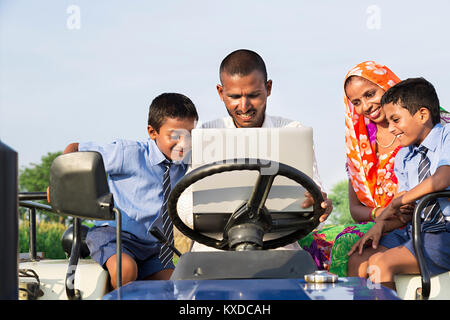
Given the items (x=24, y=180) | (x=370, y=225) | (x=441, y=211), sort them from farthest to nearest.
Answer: (x=24, y=180), (x=370, y=225), (x=441, y=211)

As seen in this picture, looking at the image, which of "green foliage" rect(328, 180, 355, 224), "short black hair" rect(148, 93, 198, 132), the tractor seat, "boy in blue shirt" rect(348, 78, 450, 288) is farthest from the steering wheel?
"green foliage" rect(328, 180, 355, 224)

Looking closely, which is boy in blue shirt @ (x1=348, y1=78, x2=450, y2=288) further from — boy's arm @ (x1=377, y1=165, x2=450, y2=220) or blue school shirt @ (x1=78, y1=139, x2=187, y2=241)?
blue school shirt @ (x1=78, y1=139, x2=187, y2=241)

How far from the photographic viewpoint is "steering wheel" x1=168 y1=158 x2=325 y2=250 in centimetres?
204

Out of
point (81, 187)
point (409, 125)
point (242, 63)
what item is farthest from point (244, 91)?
point (81, 187)

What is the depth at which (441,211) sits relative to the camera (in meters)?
3.02

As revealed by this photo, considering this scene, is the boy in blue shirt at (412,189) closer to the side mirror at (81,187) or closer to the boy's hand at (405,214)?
the boy's hand at (405,214)

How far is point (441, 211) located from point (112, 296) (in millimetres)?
2037

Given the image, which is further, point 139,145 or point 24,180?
point 24,180

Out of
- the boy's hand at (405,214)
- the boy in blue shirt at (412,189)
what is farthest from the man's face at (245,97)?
the boy's hand at (405,214)

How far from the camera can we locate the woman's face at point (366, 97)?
12.9 ft

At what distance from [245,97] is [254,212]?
130cm

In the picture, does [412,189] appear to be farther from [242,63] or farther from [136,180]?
[136,180]
